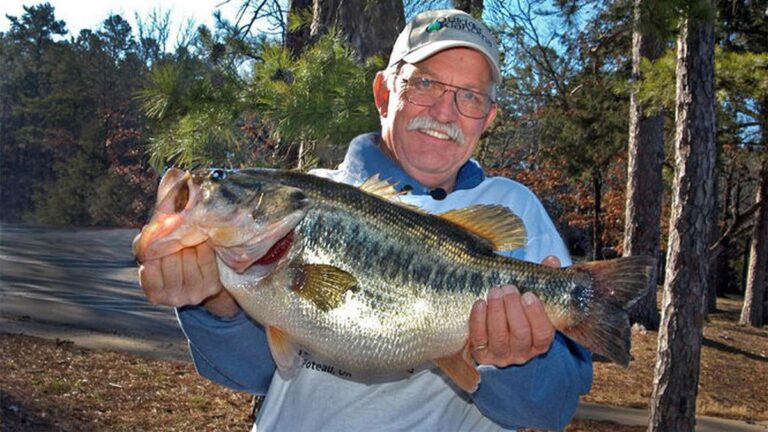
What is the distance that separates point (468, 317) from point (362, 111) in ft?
10.5

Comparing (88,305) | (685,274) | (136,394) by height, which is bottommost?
(136,394)

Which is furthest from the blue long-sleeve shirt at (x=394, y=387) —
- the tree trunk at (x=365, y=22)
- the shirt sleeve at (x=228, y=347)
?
the tree trunk at (x=365, y=22)

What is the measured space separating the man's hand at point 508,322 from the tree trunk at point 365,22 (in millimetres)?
A: 4309

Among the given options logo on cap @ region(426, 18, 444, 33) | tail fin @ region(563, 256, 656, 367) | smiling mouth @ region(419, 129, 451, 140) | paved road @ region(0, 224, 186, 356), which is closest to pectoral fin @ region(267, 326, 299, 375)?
tail fin @ region(563, 256, 656, 367)

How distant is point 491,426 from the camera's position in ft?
8.83

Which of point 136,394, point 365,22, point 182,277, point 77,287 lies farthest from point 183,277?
point 77,287

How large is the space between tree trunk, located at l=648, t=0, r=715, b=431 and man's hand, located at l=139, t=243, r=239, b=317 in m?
6.71

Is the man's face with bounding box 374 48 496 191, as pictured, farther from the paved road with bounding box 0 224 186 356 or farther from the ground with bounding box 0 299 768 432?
the paved road with bounding box 0 224 186 356

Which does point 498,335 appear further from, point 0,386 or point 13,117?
Answer: point 13,117

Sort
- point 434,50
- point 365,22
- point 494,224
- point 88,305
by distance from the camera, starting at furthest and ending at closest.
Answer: point 88,305, point 365,22, point 434,50, point 494,224

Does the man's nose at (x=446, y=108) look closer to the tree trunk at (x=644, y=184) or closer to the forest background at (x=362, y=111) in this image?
the forest background at (x=362, y=111)

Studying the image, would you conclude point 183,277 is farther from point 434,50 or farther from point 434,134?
point 434,50

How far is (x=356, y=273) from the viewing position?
2.20 metres

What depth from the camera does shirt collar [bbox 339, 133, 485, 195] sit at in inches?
112
